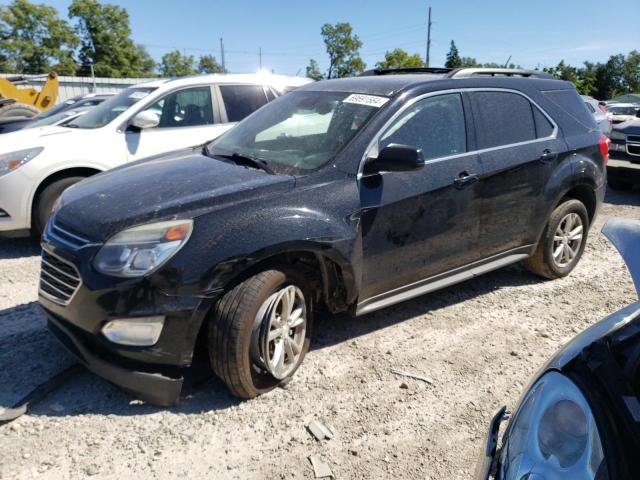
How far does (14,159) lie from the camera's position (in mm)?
5238

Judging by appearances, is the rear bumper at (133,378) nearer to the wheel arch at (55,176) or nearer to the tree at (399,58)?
the wheel arch at (55,176)

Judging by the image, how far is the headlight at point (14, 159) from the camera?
5.21 metres

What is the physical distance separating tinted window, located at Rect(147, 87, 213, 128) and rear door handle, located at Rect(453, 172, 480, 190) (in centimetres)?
369

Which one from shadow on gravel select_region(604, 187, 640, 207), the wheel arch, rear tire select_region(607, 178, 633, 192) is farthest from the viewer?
rear tire select_region(607, 178, 633, 192)

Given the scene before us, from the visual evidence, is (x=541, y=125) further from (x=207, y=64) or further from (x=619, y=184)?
(x=207, y=64)

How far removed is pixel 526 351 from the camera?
3629 mm

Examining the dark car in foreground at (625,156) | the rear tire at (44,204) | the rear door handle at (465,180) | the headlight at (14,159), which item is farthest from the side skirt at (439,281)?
the dark car in foreground at (625,156)

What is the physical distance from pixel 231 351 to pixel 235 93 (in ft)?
15.0

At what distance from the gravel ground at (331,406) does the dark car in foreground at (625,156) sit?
5.61 meters

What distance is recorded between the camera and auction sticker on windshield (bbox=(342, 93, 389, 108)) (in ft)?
11.6

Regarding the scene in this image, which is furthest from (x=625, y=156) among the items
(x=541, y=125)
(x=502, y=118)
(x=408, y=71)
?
(x=408, y=71)

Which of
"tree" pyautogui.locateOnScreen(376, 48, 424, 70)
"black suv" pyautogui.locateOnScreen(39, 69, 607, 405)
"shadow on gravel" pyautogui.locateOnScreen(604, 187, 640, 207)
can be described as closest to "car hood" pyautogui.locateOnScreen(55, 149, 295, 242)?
"black suv" pyautogui.locateOnScreen(39, 69, 607, 405)

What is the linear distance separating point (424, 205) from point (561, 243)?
196cm

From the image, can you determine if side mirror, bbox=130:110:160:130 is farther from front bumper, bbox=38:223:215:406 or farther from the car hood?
front bumper, bbox=38:223:215:406
